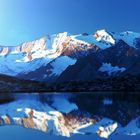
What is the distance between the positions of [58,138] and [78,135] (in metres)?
2.99

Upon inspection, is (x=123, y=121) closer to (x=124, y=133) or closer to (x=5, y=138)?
(x=124, y=133)

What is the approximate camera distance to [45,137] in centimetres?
4031

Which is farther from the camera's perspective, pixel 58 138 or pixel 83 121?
pixel 83 121

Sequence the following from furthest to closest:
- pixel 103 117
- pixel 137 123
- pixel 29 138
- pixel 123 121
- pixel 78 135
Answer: pixel 103 117, pixel 123 121, pixel 137 123, pixel 78 135, pixel 29 138

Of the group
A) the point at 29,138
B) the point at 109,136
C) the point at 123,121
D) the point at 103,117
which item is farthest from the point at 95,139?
the point at 103,117

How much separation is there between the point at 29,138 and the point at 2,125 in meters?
16.7

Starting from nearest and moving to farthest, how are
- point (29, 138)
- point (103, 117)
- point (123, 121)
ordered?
point (29, 138) → point (123, 121) → point (103, 117)

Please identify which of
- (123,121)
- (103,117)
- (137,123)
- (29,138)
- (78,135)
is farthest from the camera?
(103,117)

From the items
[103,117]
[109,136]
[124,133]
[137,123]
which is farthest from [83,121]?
[109,136]

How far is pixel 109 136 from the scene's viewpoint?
41.3m

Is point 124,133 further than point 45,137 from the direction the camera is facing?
Yes

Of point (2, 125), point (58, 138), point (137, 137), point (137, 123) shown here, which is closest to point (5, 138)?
point (58, 138)

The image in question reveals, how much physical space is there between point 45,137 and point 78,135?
3743mm

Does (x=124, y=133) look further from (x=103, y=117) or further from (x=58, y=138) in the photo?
(x=103, y=117)
